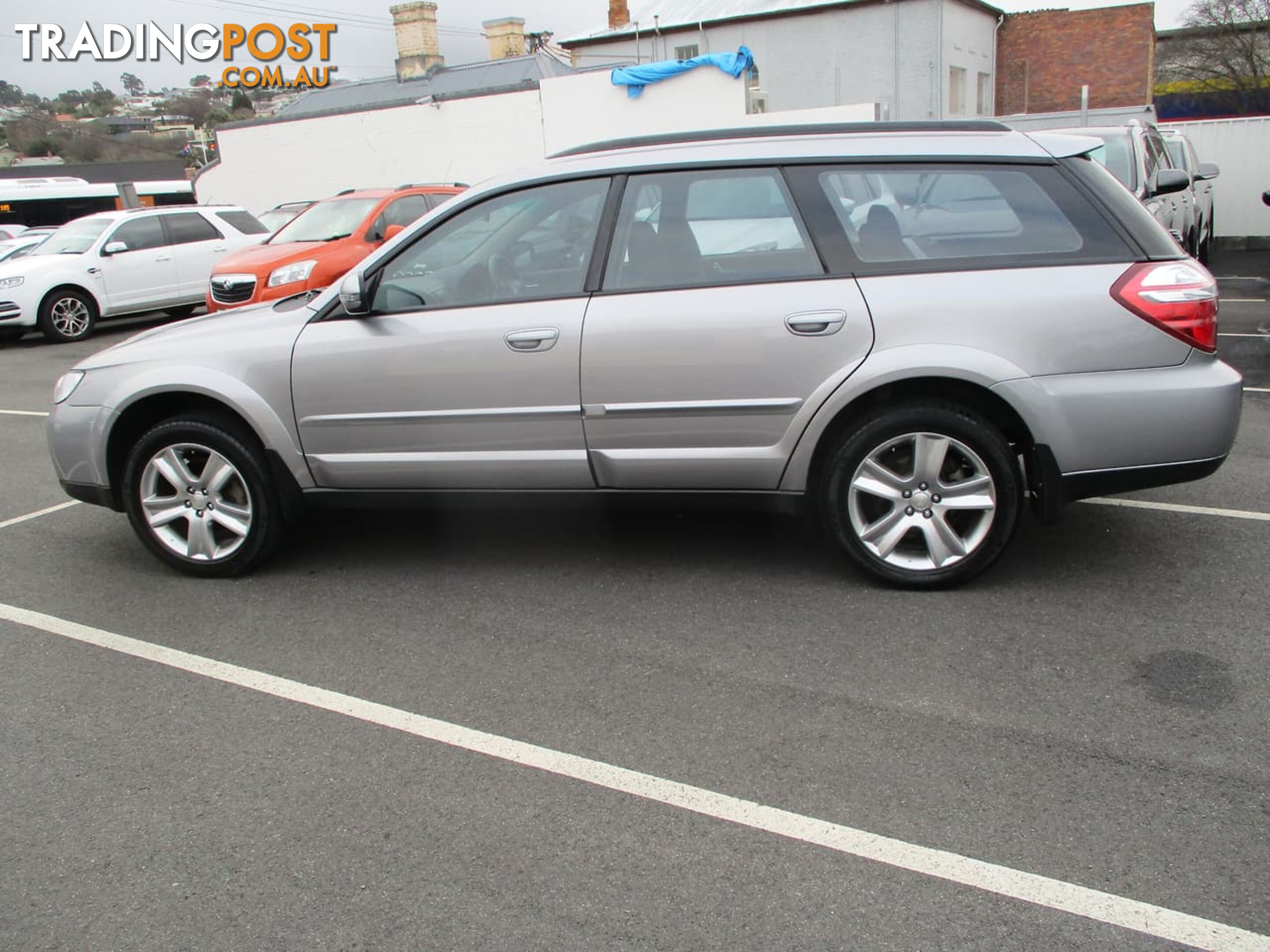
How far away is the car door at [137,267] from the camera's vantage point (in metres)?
15.0

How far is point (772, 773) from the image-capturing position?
3.19 metres

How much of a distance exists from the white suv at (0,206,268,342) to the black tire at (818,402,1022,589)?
12.7 meters

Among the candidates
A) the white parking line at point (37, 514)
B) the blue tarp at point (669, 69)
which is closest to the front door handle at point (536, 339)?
the white parking line at point (37, 514)

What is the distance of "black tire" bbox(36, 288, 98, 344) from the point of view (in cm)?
1464

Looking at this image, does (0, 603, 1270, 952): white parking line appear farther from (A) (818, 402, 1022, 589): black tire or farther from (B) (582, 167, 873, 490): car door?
(A) (818, 402, 1022, 589): black tire

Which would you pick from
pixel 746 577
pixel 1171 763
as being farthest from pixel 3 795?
pixel 1171 763

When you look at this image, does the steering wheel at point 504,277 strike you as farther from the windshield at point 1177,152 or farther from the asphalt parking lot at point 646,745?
the windshield at point 1177,152

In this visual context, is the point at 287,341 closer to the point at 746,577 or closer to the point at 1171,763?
the point at 746,577

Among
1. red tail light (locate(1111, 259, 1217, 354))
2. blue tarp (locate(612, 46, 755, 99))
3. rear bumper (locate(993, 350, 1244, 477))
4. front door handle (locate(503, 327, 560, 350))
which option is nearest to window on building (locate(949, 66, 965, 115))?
blue tarp (locate(612, 46, 755, 99))

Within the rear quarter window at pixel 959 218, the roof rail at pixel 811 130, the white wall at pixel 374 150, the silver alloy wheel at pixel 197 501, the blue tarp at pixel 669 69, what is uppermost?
the blue tarp at pixel 669 69

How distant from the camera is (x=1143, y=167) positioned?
995 cm

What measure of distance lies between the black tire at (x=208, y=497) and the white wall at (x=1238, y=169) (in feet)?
64.6

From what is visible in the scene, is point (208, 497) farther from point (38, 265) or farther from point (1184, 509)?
point (38, 265)

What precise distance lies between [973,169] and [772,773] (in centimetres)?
252
